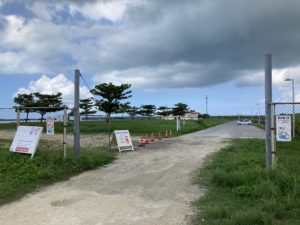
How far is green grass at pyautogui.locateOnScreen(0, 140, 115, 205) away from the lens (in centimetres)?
815

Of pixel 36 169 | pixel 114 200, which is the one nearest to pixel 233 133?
pixel 36 169

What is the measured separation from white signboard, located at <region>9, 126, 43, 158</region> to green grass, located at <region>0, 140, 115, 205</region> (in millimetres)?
223

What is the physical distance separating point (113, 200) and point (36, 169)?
3554 millimetres

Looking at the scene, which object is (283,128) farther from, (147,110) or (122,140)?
(147,110)

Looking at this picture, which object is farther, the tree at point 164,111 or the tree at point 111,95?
the tree at point 164,111

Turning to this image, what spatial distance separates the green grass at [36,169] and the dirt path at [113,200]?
15.6 inches

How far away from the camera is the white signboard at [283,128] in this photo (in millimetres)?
8094

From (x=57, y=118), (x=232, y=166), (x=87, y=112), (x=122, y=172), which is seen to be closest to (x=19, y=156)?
(x=57, y=118)

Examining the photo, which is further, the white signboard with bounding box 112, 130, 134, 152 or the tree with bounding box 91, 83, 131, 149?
the tree with bounding box 91, 83, 131, 149

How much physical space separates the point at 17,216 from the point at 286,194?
16.0ft

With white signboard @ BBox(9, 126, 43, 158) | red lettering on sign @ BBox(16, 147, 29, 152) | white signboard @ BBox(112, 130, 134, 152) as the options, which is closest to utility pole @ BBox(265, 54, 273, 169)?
white signboard @ BBox(9, 126, 43, 158)

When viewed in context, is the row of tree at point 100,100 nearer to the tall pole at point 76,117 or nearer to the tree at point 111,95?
the tree at point 111,95

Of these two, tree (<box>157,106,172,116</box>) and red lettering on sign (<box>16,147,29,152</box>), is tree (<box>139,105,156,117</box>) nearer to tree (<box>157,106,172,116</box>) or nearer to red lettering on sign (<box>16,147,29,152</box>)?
tree (<box>157,106,172,116</box>)

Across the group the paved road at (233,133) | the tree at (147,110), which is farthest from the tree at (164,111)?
the paved road at (233,133)
